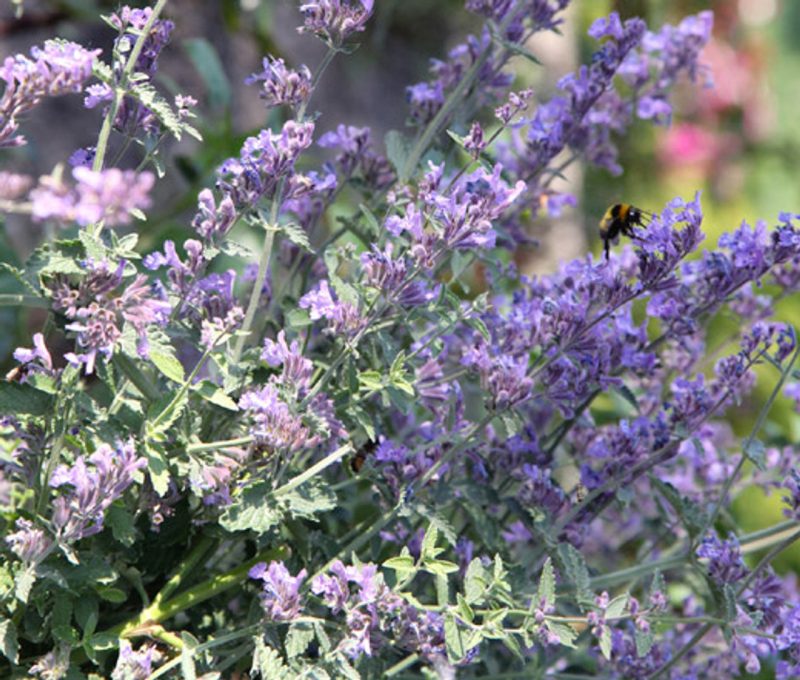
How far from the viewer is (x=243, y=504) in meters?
0.89

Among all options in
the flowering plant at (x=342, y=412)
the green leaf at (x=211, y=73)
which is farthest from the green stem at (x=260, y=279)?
the green leaf at (x=211, y=73)

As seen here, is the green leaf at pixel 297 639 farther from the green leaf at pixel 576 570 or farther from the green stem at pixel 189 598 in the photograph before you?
the green leaf at pixel 576 570

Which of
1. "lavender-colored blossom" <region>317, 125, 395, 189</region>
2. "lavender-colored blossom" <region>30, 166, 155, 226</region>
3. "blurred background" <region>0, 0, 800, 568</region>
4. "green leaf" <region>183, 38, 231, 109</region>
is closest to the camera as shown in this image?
"lavender-colored blossom" <region>30, 166, 155, 226</region>

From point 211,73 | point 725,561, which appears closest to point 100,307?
point 725,561

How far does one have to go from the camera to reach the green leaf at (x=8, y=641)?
0.84 meters

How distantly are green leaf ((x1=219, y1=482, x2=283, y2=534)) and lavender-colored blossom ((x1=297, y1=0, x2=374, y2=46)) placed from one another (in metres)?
0.38

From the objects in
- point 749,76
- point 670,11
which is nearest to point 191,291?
point 670,11

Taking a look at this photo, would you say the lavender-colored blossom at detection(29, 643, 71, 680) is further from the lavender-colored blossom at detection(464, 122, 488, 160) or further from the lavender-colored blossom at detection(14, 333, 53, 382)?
the lavender-colored blossom at detection(464, 122, 488, 160)

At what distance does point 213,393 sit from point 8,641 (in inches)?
9.4

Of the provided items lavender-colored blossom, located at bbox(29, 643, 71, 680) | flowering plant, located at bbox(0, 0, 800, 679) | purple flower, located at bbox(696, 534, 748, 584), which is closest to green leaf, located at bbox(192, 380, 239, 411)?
flowering plant, located at bbox(0, 0, 800, 679)

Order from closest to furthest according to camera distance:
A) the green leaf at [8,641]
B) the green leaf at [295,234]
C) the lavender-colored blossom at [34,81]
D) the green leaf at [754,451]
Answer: the lavender-colored blossom at [34,81] < the green leaf at [8,641] < the green leaf at [295,234] < the green leaf at [754,451]

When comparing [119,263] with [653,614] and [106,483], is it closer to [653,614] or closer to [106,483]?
[106,483]

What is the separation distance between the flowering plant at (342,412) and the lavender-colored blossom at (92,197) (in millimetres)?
17

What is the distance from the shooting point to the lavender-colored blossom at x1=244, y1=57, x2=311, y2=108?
37.8 inches
